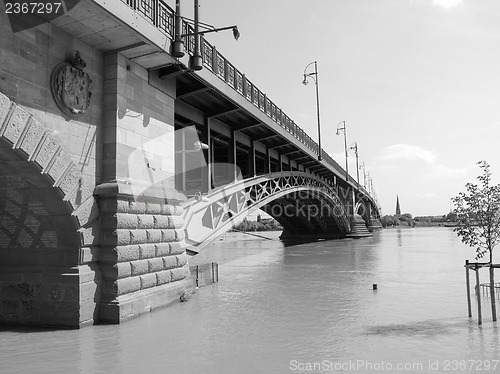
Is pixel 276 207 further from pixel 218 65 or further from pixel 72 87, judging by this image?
pixel 72 87

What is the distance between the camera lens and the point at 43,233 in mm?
10758

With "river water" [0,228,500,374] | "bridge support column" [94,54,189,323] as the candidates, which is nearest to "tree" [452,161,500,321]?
"river water" [0,228,500,374]

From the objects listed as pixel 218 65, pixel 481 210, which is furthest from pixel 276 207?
pixel 481 210

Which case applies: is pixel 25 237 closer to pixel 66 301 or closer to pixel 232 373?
pixel 66 301

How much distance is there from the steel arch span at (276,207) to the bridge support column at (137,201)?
369 centimetres

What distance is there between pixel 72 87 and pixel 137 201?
3.35m

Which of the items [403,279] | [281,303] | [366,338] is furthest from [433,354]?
[403,279]

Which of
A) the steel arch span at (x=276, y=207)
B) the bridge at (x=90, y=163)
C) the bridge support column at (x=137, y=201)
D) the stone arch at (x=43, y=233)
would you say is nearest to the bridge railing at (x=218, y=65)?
the bridge at (x=90, y=163)

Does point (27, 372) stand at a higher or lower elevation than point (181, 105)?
lower

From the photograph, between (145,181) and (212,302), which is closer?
(145,181)

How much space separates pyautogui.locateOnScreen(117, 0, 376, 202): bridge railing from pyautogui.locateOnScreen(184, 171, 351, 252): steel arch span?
3792 mm

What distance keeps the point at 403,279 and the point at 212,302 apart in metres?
10.0

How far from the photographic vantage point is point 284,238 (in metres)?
67.7

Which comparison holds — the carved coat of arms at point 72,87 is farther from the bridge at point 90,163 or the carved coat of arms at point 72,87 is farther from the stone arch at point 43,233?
the stone arch at point 43,233
